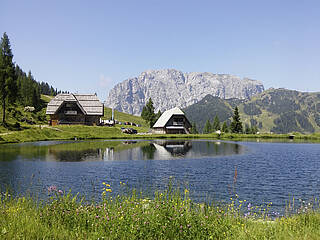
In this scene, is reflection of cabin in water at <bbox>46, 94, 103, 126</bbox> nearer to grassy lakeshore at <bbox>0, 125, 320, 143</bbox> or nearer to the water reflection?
grassy lakeshore at <bbox>0, 125, 320, 143</bbox>

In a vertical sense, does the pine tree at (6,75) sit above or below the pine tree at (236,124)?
above

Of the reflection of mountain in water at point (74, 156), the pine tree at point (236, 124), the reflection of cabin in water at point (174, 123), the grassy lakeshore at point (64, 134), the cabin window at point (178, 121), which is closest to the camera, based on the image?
the reflection of mountain in water at point (74, 156)

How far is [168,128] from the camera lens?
11538cm

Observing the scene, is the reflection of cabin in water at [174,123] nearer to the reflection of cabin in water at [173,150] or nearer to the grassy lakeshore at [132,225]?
the reflection of cabin in water at [173,150]

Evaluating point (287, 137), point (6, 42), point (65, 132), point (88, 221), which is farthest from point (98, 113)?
point (88, 221)

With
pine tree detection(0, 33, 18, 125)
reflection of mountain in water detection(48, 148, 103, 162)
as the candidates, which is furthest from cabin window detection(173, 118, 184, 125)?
reflection of mountain in water detection(48, 148, 103, 162)

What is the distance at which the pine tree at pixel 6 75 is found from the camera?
3004 inches

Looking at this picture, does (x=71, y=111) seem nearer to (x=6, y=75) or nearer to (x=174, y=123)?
(x=6, y=75)

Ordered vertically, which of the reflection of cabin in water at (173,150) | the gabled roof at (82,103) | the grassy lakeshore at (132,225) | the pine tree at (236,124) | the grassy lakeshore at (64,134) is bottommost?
the reflection of cabin in water at (173,150)

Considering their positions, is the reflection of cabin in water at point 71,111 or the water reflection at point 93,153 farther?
the reflection of cabin in water at point 71,111

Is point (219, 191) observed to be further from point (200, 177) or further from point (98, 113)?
point (98, 113)

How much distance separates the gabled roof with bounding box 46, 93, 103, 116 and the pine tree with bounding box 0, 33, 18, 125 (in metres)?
26.0

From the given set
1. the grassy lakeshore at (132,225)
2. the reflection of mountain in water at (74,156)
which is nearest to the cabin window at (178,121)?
the reflection of mountain in water at (74,156)

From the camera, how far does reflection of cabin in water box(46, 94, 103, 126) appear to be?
348 feet
